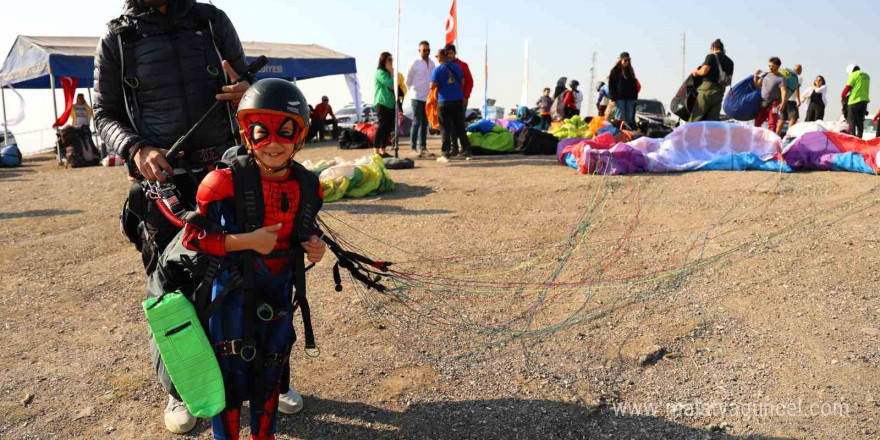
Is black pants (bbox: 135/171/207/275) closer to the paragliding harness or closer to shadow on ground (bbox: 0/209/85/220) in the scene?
the paragliding harness

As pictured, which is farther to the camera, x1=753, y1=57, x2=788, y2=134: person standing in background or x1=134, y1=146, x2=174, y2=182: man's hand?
x1=753, y1=57, x2=788, y2=134: person standing in background

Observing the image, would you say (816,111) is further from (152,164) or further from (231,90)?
(152,164)

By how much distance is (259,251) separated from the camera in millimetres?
2135

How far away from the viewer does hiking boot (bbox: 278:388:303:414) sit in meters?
2.76

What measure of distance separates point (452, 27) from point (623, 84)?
3.57m

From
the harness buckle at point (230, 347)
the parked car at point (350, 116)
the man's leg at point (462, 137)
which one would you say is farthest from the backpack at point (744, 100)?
the parked car at point (350, 116)

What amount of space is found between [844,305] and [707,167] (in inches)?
182

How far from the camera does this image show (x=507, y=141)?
11.0 meters

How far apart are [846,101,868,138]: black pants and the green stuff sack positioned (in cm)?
1401

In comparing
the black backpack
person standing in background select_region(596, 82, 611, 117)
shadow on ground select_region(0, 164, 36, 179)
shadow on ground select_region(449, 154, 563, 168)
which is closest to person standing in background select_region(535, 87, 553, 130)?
person standing in background select_region(596, 82, 611, 117)

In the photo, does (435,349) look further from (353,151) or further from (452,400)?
(353,151)

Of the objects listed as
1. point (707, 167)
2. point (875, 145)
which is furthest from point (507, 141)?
point (875, 145)

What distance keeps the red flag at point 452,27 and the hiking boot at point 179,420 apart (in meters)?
10.9

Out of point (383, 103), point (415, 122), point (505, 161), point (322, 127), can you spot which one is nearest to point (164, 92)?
point (505, 161)
